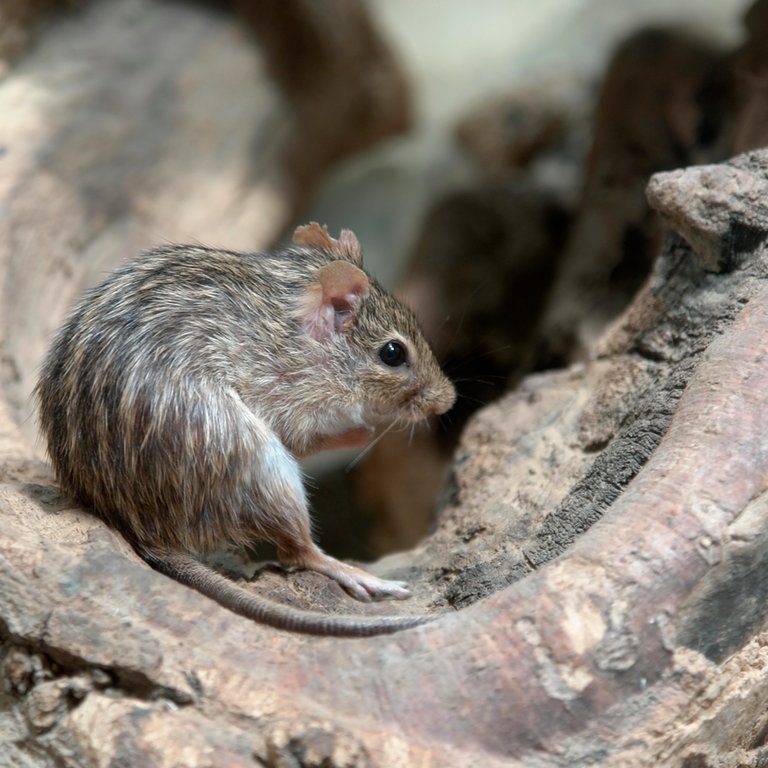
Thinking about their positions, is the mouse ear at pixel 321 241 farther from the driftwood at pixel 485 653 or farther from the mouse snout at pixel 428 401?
the driftwood at pixel 485 653

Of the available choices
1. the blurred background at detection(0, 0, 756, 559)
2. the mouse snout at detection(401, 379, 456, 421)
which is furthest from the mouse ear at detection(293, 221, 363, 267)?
the blurred background at detection(0, 0, 756, 559)

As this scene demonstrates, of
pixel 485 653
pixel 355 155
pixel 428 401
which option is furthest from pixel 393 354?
pixel 355 155

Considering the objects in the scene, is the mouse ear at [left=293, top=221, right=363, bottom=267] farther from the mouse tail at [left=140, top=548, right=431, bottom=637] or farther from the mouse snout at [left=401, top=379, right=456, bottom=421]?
the mouse tail at [left=140, top=548, right=431, bottom=637]

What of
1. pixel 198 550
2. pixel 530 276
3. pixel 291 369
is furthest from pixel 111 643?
pixel 530 276

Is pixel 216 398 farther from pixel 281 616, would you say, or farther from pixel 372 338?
pixel 372 338

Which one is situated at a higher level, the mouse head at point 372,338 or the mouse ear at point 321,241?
the mouse ear at point 321,241

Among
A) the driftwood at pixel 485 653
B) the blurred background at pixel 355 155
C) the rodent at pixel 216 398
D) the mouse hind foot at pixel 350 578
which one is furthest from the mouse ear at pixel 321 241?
the driftwood at pixel 485 653
